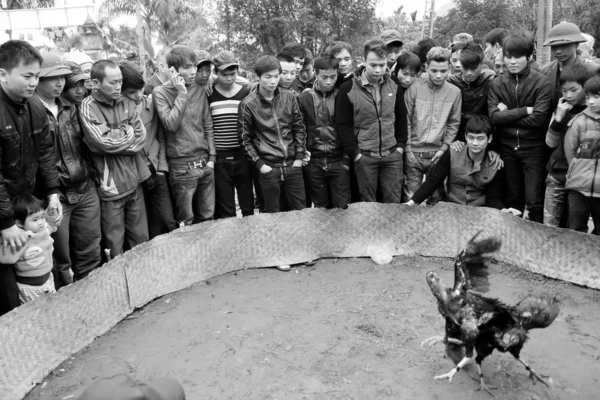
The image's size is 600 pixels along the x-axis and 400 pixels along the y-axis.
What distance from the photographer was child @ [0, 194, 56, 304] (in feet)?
12.7

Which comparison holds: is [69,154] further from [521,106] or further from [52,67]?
[521,106]

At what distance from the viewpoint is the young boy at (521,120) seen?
518 centimetres

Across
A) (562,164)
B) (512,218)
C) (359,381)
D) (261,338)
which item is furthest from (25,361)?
(562,164)

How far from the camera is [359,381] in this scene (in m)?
3.52

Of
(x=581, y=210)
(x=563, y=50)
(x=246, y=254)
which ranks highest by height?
(x=563, y=50)

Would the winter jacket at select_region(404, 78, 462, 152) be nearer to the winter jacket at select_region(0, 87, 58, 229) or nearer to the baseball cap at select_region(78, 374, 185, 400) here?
the winter jacket at select_region(0, 87, 58, 229)

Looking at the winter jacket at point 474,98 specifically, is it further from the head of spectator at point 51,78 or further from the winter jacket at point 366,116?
the head of spectator at point 51,78

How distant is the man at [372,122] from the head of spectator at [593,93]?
173 cm

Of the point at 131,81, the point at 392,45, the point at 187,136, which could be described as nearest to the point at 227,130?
the point at 187,136

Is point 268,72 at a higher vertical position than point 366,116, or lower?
higher

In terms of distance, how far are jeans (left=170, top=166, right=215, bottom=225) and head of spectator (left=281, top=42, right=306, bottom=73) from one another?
5.08 feet

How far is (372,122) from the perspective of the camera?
562 cm

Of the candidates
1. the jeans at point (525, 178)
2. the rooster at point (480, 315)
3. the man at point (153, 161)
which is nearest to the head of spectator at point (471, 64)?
the jeans at point (525, 178)

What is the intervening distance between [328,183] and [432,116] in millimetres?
1295
